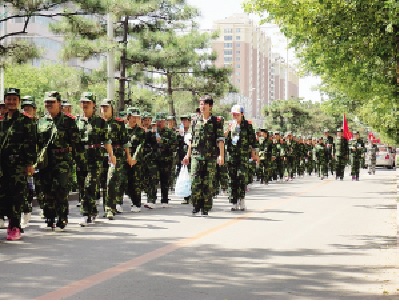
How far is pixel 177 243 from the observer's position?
1062 cm

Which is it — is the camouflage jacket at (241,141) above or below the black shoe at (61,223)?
above

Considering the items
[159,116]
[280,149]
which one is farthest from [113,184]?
[280,149]

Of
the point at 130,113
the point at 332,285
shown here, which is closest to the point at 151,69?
the point at 130,113

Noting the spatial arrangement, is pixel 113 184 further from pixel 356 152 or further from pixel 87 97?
pixel 356 152

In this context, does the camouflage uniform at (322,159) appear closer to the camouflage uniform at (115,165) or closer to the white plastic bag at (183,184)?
the white plastic bag at (183,184)

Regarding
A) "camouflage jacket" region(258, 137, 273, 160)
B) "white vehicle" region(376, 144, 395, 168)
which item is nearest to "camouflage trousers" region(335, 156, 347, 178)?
"camouflage jacket" region(258, 137, 273, 160)

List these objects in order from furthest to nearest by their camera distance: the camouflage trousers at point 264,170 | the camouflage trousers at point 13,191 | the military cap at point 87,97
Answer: the camouflage trousers at point 264,170
the military cap at point 87,97
the camouflage trousers at point 13,191

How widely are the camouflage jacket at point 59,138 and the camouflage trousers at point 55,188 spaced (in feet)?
0.33

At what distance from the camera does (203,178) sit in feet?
47.5

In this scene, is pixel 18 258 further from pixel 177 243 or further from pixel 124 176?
pixel 124 176

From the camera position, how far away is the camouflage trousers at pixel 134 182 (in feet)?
51.4

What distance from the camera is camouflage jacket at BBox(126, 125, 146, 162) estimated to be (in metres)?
16.2

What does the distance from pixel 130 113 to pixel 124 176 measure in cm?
136

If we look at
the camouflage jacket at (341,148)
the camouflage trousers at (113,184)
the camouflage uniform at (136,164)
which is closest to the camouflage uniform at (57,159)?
the camouflage trousers at (113,184)
